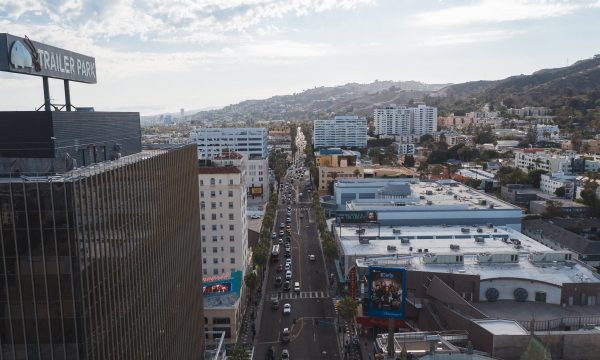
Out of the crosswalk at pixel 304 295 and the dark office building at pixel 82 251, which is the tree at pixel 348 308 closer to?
the crosswalk at pixel 304 295

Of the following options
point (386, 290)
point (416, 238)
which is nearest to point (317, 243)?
point (416, 238)

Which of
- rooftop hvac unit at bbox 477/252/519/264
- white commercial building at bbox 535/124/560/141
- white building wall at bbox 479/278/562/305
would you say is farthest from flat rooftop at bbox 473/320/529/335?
white commercial building at bbox 535/124/560/141

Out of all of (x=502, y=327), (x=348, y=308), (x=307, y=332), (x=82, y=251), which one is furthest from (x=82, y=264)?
(x=307, y=332)

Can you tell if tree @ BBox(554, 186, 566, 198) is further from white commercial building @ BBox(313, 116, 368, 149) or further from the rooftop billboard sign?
white commercial building @ BBox(313, 116, 368, 149)

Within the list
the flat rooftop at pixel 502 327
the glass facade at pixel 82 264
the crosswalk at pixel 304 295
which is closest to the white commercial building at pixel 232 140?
the crosswalk at pixel 304 295

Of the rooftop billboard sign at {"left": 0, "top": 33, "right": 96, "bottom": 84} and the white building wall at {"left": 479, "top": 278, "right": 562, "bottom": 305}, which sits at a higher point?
the rooftop billboard sign at {"left": 0, "top": 33, "right": 96, "bottom": 84}

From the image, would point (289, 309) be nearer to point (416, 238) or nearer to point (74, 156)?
point (416, 238)
